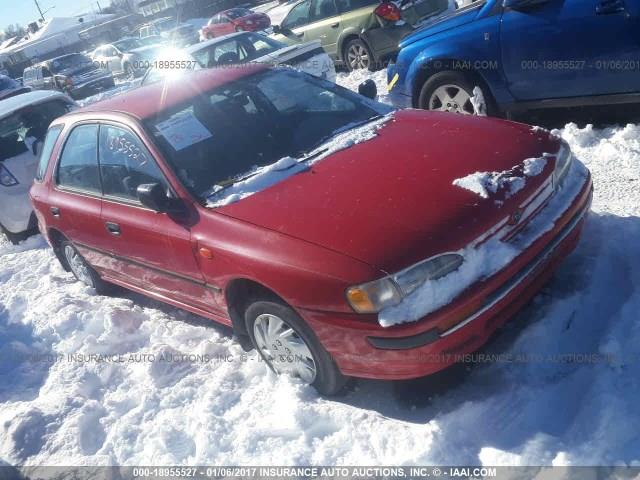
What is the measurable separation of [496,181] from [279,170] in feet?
4.12

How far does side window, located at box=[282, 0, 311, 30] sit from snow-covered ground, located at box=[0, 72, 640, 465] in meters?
8.44

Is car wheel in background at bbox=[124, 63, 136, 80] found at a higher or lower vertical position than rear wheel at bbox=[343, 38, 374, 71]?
higher

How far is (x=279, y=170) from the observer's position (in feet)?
11.4

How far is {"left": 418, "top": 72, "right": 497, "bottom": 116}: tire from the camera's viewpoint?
5.48m

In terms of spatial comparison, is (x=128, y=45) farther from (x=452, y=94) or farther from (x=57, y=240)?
(x=452, y=94)

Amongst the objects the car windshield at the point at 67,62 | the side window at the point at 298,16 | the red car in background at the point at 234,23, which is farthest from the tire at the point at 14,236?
the red car in background at the point at 234,23

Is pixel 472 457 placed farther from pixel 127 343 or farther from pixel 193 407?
pixel 127 343

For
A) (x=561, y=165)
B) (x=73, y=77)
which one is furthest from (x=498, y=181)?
(x=73, y=77)

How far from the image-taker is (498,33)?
517 centimetres

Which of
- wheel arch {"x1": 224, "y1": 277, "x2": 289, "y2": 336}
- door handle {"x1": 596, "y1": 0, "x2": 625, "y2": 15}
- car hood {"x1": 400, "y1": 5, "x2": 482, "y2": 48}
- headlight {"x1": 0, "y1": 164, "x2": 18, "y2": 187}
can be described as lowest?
wheel arch {"x1": 224, "y1": 277, "x2": 289, "y2": 336}

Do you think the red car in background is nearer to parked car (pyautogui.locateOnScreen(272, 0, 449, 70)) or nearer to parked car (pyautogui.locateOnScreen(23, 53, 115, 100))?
parked car (pyautogui.locateOnScreen(23, 53, 115, 100))

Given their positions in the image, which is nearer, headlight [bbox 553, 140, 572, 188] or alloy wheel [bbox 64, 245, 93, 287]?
headlight [bbox 553, 140, 572, 188]

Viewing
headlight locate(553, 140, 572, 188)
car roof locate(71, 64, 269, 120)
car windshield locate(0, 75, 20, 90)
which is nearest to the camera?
headlight locate(553, 140, 572, 188)

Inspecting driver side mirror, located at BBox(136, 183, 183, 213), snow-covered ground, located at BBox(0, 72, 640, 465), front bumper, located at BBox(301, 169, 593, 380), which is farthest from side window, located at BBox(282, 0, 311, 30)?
front bumper, located at BBox(301, 169, 593, 380)
